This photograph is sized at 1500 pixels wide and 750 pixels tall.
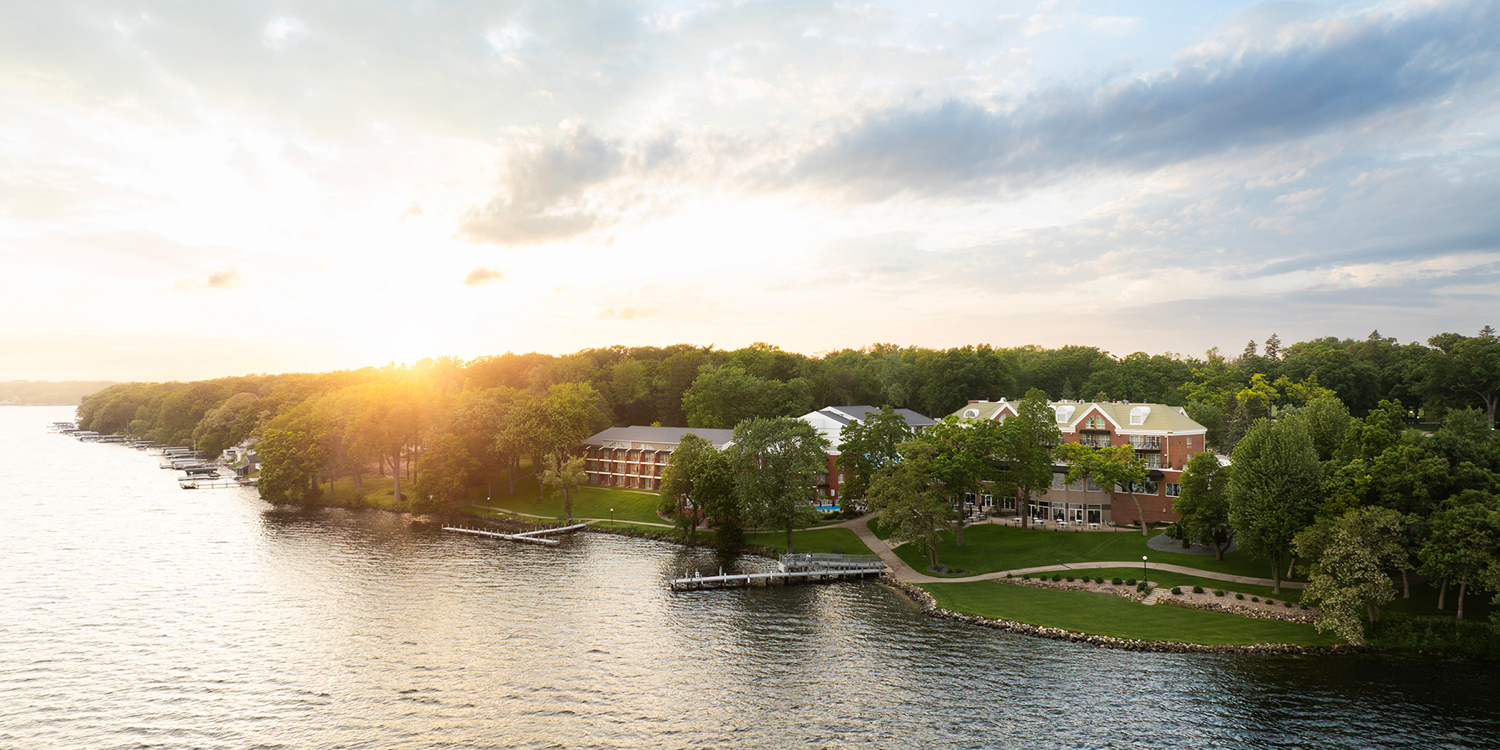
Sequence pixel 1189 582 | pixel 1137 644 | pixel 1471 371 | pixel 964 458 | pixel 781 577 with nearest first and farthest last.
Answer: pixel 1137 644 → pixel 1189 582 → pixel 781 577 → pixel 964 458 → pixel 1471 371

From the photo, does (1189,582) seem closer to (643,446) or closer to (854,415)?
(854,415)

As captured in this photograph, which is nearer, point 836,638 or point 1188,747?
point 1188,747

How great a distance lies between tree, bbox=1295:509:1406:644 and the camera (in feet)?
166

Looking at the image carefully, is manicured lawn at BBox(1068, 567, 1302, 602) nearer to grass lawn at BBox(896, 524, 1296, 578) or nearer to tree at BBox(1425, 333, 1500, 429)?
grass lawn at BBox(896, 524, 1296, 578)

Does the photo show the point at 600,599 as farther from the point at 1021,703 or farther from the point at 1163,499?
the point at 1163,499

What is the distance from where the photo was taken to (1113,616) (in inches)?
2329

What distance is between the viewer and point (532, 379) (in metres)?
171

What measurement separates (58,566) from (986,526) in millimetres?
103750

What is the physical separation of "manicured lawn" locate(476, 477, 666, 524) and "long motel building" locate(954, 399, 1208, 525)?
52.0 metres

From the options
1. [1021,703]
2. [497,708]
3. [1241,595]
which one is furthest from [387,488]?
[1241,595]

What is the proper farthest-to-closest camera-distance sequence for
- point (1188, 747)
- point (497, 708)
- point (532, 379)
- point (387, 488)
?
1. point (532, 379)
2. point (387, 488)
3. point (497, 708)
4. point (1188, 747)

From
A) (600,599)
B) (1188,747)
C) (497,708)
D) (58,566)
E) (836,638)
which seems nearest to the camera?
(1188,747)

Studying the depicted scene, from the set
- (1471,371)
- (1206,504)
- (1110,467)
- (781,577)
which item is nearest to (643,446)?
(781,577)

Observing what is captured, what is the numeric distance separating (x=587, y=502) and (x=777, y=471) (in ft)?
146
